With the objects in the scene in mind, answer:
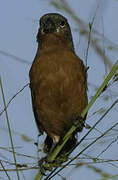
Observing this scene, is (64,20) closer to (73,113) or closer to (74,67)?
(74,67)

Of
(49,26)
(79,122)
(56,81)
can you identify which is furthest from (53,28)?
(79,122)

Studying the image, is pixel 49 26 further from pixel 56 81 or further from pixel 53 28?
pixel 56 81

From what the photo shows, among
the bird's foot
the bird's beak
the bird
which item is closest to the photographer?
the bird's foot

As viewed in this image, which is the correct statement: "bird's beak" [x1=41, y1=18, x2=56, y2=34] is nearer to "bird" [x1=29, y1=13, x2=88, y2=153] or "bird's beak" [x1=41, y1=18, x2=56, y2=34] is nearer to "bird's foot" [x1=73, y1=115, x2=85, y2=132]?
"bird" [x1=29, y1=13, x2=88, y2=153]

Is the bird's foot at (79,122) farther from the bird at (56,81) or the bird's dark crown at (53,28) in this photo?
the bird's dark crown at (53,28)

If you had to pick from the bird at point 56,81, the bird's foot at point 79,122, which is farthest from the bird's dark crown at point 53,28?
the bird's foot at point 79,122

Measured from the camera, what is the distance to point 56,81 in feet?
12.1

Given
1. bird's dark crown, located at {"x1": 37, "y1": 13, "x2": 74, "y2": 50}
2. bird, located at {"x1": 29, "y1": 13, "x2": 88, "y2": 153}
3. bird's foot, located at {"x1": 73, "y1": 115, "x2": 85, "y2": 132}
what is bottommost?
bird's foot, located at {"x1": 73, "y1": 115, "x2": 85, "y2": 132}

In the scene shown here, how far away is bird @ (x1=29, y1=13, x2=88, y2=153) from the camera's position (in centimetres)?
373

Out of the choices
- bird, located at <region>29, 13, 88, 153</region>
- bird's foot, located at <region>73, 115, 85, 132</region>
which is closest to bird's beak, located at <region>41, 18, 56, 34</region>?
bird, located at <region>29, 13, 88, 153</region>

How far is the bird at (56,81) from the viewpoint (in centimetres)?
373

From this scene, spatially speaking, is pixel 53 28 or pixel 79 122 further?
pixel 53 28

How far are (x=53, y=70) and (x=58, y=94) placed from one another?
0.90 ft

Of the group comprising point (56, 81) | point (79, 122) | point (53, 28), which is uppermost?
point (53, 28)
